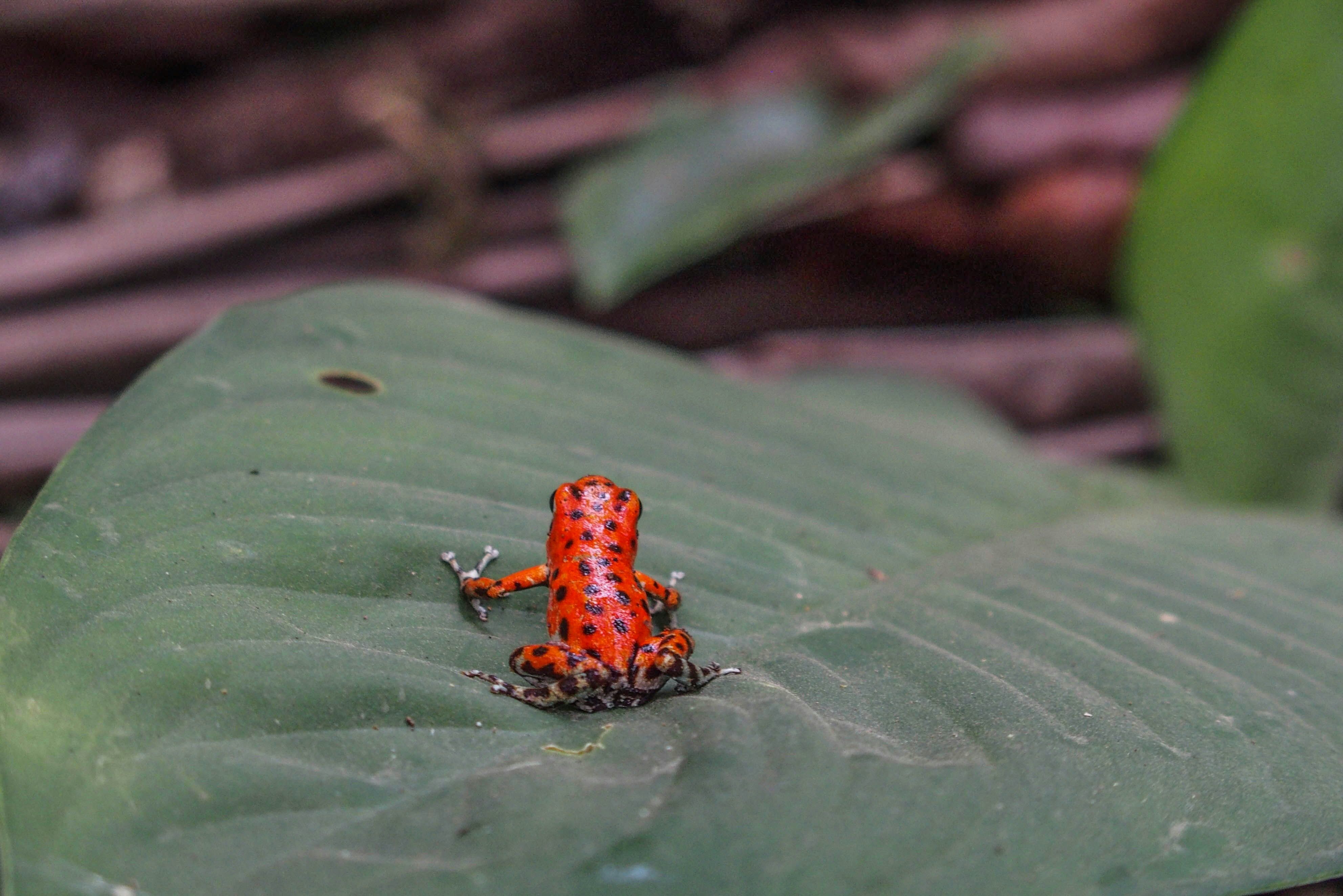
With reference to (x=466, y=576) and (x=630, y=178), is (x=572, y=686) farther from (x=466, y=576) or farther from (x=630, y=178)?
(x=630, y=178)

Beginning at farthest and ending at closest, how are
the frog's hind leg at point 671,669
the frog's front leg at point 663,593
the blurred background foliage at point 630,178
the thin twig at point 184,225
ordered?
the thin twig at point 184,225, the blurred background foliage at point 630,178, the frog's front leg at point 663,593, the frog's hind leg at point 671,669

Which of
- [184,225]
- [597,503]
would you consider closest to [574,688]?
[597,503]

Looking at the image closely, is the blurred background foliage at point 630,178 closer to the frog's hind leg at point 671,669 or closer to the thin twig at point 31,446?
the thin twig at point 31,446

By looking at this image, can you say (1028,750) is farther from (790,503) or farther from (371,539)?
(371,539)

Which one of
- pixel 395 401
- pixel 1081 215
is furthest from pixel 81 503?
pixel 1081 215

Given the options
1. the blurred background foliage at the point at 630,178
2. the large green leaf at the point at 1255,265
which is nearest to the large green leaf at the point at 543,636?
the large green leaf at the point at 1255,265
